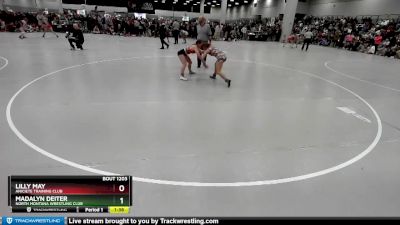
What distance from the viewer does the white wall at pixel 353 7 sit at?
24.2 metres

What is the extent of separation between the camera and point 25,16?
78.7 ft

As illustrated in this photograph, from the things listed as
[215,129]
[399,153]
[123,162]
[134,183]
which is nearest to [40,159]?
[123,162]

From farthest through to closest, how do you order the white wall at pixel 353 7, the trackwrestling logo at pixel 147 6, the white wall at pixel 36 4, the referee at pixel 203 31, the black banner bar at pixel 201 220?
the trackwrestling logo at pixel 147 6 → the white wall at pixel 36 4 → the white wall at pixel 353 7 → the referee at pixel 203 31 → the black banner bar at pixel 201 220

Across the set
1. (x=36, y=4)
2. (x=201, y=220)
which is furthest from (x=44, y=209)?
(x=36, y=4)

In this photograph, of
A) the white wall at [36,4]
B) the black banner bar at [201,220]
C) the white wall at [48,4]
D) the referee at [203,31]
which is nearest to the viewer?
the black banner bar at [201,220]
